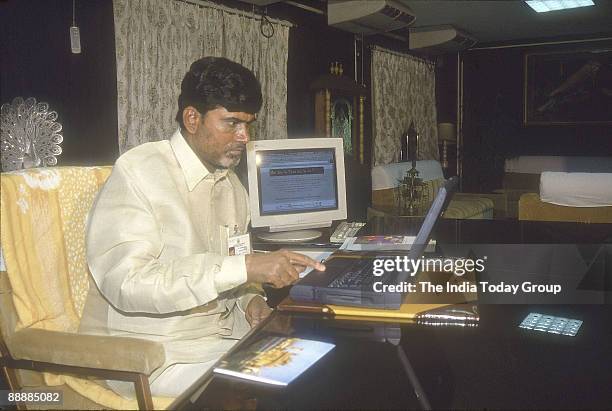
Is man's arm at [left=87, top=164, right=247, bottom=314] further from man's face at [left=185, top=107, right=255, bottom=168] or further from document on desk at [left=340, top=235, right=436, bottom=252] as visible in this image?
document on desk at [left=340, top=235, right=436, bottom=252]

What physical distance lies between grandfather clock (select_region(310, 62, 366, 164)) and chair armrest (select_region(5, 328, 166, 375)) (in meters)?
4.60

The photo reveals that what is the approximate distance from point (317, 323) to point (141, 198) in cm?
58

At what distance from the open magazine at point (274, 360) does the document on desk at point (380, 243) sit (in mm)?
913

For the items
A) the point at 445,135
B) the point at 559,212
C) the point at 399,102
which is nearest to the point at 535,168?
the point at 445,135

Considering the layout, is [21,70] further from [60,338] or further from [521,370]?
[521,370]

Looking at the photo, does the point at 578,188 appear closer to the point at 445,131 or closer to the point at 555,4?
the point at 555,4

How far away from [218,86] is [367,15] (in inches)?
178

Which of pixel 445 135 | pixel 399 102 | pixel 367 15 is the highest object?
pixel 367 15

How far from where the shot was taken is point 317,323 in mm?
1445

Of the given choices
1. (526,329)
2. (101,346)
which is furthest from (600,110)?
(101,346)

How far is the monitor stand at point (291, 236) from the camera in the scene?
2.52m

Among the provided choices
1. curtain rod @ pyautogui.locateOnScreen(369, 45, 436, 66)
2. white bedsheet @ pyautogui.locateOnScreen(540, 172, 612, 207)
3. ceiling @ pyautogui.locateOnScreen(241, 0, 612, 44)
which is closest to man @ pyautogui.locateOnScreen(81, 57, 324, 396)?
white bedsheet @ pyautogui.locateOnScreen(540, 172, 612, 207)

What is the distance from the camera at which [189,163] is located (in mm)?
1782

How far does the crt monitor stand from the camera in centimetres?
261
